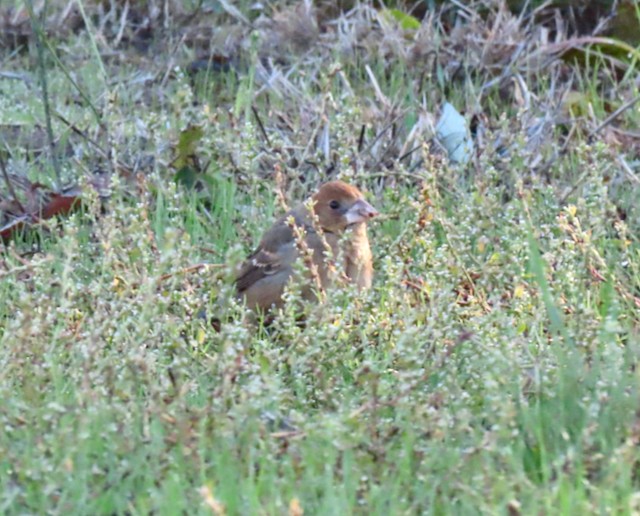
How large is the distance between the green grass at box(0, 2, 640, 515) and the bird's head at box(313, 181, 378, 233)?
130mm

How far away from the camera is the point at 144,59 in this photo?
794 centimetres

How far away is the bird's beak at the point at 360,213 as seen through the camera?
5.38 metres

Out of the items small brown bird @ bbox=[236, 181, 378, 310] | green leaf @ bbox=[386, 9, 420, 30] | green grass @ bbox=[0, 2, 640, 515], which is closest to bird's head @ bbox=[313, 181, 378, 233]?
small brown bird @ bbox=[236, 181, 378, 310]

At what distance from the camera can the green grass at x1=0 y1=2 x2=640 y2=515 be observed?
121 inches

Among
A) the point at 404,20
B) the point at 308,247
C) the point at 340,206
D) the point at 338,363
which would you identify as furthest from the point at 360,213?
the point at 404,20

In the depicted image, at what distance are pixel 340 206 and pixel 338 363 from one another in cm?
139

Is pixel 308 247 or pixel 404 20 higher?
pixel 404 20

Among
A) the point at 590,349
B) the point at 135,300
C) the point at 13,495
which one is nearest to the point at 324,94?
the point at 135,300

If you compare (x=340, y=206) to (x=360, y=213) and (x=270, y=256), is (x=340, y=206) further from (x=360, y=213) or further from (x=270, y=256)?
(x=270, y=256)

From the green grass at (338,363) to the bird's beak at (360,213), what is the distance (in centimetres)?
9

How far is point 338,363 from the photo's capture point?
417 centimetres

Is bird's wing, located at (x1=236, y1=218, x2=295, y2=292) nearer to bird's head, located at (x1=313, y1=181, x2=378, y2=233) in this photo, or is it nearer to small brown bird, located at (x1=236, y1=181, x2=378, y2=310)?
small brown bird, located at (x1=236, y1=181, x2=378, y2=310)

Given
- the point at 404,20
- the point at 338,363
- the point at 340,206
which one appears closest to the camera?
the point at 338,363

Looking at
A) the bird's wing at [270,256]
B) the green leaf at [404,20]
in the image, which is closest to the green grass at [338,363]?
the bird's wing at [270,256]
